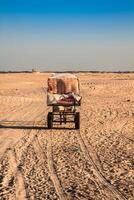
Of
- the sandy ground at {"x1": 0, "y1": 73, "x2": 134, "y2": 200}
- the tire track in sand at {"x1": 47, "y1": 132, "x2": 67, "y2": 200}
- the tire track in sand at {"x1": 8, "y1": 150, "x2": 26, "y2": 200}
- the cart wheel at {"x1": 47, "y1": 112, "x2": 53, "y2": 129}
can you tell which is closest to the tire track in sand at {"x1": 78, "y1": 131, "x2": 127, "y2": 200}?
the sandy ground at {"x1": 0, "y1": 73, "x2": 134, "y2": 200}

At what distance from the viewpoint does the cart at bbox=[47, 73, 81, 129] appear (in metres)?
20.8

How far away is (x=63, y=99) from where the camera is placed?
21438mm

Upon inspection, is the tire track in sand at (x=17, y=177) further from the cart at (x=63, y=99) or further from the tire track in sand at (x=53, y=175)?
the cart at (x=63, y=99)

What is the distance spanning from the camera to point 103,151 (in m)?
15.4

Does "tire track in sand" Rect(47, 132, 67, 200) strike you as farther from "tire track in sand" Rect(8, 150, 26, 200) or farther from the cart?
the cart

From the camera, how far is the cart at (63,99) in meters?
20.8

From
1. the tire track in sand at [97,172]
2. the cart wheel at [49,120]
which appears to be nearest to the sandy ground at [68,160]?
the tire track in sand at [97,172]

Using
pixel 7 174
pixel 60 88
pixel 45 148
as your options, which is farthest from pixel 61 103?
pixel 7 174

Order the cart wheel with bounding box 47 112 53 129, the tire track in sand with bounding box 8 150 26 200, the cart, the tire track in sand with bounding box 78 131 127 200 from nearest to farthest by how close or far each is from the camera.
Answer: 1. the tire track in sand with bounding box 8 150 26 200
2. the tire track in sand with bounding box 78 131 127 200
3. the cart wheel with bounding box 47 112 53 129
4. the cart

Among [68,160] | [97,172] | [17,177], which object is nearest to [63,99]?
[68,160]

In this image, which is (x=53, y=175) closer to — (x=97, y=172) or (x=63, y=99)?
(x=97, y=172)

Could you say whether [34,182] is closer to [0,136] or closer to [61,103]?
[0,136]

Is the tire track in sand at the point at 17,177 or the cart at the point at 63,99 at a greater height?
the cart at the point at 63,99

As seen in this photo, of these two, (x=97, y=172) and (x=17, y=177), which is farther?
(x=97, y=172)
